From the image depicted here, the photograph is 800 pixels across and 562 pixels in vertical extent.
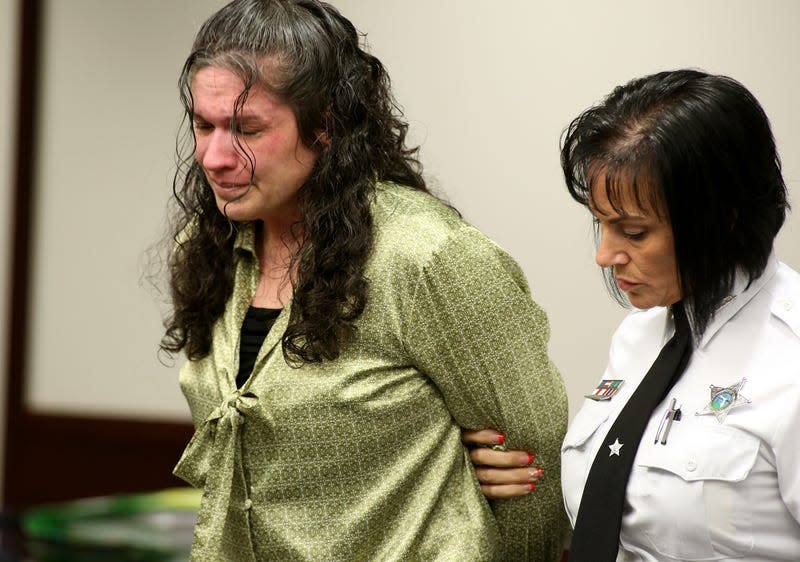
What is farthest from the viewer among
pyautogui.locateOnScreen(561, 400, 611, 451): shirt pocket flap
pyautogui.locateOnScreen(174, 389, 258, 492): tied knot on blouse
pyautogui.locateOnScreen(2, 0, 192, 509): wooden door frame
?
pyautogui.locateOnScreen(2, 0, 192, 509): wooden door frame

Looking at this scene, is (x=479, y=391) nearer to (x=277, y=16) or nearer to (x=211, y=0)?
(x=277, y=16)

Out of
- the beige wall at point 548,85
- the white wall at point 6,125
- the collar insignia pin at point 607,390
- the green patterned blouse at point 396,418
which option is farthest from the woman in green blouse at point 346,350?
the white wall at point 6,125

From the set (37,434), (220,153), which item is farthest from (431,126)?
(37,434)

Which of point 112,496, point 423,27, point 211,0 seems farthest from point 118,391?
point 423,27

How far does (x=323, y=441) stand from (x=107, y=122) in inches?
90.0

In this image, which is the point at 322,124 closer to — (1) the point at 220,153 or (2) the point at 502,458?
(1) the point at 220,153

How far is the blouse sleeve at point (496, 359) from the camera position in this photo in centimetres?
164

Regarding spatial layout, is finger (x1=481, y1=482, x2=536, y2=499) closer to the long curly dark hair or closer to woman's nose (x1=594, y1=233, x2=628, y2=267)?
the long curly dark hair

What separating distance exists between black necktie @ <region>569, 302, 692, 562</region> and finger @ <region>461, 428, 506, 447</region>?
26cm

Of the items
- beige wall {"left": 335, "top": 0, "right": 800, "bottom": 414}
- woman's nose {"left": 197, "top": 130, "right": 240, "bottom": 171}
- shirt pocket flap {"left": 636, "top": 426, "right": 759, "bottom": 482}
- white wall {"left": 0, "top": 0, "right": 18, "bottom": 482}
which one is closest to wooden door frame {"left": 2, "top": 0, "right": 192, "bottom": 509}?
white wall {"left": 0, "top": 0, "right": 18, "bottom": 482}

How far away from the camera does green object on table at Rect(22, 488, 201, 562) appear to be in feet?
10.1

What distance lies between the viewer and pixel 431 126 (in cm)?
298

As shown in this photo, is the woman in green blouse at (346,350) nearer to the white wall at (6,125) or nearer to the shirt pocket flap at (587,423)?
the shirt pocket flap at (587,423)

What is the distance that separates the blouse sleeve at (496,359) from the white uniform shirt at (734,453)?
0.76ft
